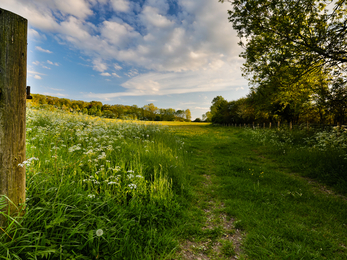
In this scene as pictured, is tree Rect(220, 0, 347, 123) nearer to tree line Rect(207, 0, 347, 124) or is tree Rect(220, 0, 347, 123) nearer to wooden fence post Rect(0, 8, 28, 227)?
tree line Rect(207, 0, 347, 124)

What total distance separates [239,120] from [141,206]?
4717cm

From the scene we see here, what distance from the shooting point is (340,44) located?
6.74 meters

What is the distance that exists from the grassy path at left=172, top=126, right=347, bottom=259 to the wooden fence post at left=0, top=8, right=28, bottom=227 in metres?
2.65

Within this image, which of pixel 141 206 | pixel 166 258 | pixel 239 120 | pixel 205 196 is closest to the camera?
pixel 166 258

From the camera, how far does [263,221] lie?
357cm

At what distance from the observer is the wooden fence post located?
2078mm

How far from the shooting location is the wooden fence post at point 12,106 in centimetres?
208

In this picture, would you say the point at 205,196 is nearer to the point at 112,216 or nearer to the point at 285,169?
the point at 112,216

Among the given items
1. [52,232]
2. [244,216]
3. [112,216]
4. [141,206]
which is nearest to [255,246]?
[244,216]

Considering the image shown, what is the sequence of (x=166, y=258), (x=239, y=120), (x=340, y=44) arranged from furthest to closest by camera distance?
1. (x=239, y=120)
2. (x=340, y=44)
3. (x=166, y=258)

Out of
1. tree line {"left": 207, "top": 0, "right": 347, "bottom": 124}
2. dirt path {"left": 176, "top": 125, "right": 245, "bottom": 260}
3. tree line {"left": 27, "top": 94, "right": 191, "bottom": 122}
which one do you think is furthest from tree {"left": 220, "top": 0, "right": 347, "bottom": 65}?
tree line {"left": 27, "top": 94, "right": 191, "bottom": 122}

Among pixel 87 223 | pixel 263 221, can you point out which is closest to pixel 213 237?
pixel 263 221

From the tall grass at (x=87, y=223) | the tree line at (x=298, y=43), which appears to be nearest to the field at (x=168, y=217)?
the tall grass at (x=87, y=223)

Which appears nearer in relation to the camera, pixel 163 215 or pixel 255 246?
pixel 255 246
